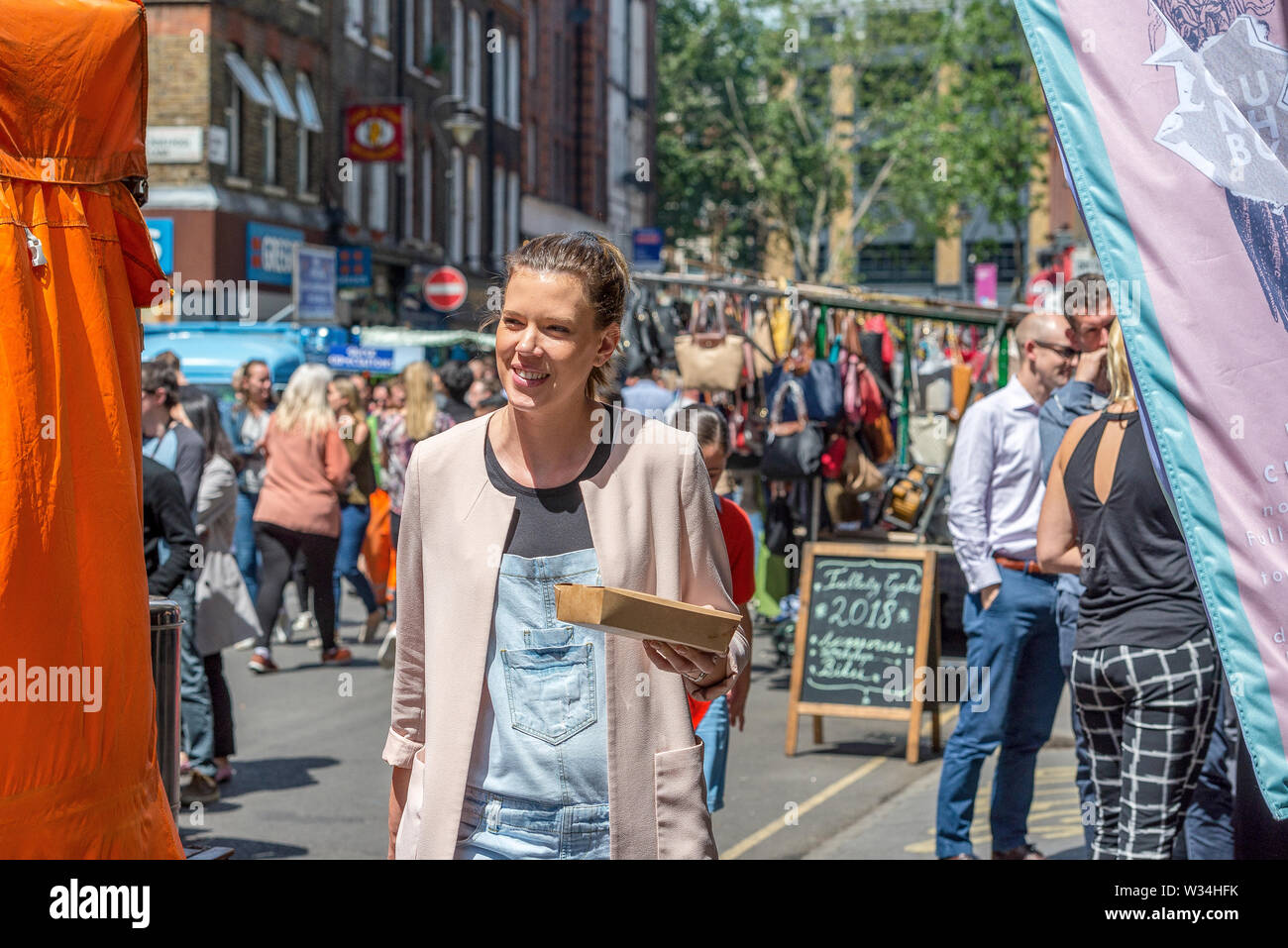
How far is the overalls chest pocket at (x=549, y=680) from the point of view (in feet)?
9.41

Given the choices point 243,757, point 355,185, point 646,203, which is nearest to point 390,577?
point 243,757

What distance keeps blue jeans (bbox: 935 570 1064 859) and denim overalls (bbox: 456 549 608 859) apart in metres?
3.64

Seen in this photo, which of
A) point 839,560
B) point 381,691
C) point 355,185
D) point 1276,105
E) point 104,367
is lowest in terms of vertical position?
point 381,691

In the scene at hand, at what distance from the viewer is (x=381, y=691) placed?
10836 millimetres

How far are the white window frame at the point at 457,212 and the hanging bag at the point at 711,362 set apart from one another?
24.8 meters

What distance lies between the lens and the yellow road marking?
6.88 m

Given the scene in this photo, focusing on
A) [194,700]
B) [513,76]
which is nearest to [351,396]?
[194,700]

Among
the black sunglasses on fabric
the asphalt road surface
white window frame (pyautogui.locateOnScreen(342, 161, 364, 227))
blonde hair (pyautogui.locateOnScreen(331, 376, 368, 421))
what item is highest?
white window frame (pyautogui.locateOnScreen(342, 161, 364, 227))

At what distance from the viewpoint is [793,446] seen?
36.4 ft

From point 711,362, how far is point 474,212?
2745 cm

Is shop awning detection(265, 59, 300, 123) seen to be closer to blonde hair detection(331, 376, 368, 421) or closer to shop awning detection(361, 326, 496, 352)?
shop awning detection(361, 326, 496, 352)

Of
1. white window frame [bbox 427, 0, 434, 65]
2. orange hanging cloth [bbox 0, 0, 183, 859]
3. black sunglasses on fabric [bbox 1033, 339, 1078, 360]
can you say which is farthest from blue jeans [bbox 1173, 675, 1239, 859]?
white window frame [bbox 427, 0, 434, 65]
